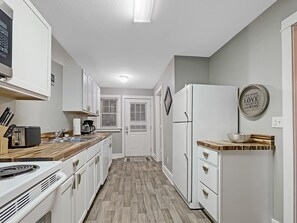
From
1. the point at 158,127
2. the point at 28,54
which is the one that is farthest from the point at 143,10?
the point at 158,127

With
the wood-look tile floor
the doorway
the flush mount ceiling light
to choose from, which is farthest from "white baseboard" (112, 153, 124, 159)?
the flush mount ceiling light

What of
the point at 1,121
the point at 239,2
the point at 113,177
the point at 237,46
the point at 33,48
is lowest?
the point at 113,177

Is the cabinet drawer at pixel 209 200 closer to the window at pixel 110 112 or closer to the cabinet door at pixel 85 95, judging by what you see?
the cabinet door at pixel 85 95

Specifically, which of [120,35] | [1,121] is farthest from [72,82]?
[1,121]

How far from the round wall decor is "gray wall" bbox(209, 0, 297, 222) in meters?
0.05

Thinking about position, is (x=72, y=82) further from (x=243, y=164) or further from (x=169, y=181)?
(x=243, y=164)

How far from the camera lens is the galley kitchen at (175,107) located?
134cm

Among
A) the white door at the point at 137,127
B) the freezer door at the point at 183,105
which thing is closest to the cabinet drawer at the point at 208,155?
the freezer door at the point at 183,105

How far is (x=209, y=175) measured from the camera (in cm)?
220

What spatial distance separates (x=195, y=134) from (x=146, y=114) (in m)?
4.16

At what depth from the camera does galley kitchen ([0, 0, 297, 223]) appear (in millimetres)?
1336

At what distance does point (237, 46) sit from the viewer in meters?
2.71

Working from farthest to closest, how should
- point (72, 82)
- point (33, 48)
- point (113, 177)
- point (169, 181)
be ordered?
point (113, 177) < point (169, 181) < point (72, 82) < point (33, 48)

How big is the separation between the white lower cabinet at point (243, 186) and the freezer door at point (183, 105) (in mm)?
742
